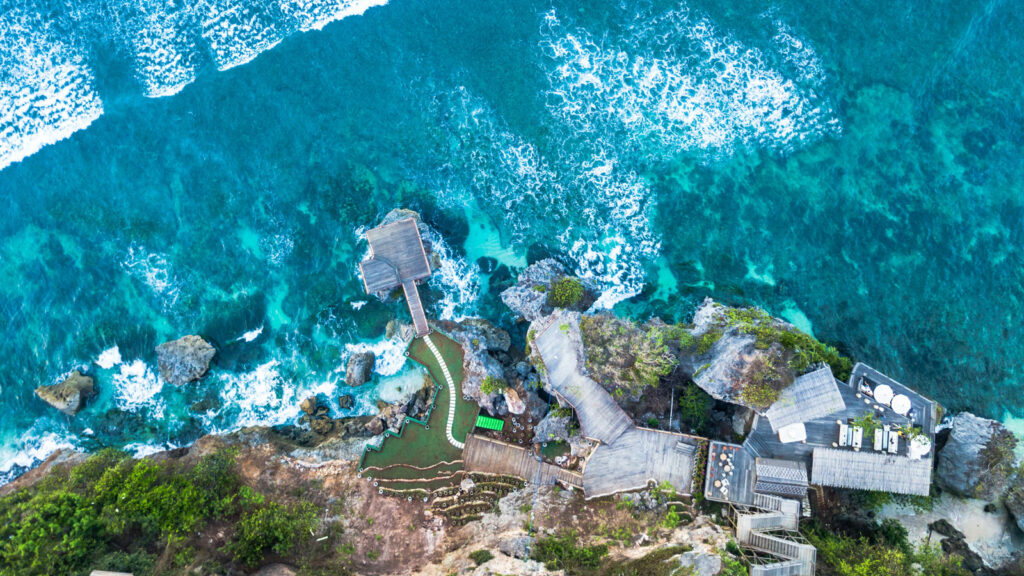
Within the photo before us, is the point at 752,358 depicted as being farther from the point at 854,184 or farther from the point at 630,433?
the point at 854,184

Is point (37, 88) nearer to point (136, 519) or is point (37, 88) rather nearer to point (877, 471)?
point (136, 519)

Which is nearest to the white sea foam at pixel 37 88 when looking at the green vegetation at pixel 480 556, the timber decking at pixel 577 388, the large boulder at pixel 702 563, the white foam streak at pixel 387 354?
the white foam streak at pixel 387 354

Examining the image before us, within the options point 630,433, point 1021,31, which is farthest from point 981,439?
point 1021,31

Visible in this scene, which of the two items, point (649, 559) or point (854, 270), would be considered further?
point (854, 270)

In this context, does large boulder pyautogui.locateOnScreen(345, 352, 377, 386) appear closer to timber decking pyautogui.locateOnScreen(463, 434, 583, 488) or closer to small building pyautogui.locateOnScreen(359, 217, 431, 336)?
small building pyautogui.locateOnScreen(359, 217, 431, 336)

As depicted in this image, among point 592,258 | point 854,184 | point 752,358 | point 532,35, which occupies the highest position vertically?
point 532,35

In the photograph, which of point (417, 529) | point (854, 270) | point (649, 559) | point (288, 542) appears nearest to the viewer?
point (649, 559)

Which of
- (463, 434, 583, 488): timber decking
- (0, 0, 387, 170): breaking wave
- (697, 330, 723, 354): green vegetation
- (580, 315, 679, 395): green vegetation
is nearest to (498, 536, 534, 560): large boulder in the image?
(463, 434, 583, 488): timber decking
